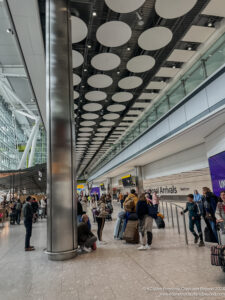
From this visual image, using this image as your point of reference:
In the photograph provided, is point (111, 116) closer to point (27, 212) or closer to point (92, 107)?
point (92, 107)

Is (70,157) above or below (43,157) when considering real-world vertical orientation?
below

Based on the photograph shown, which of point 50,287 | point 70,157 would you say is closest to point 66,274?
point 50,287

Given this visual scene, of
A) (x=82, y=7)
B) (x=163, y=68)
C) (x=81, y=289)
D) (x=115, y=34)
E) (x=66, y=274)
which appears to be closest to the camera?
(x=81, y=289)

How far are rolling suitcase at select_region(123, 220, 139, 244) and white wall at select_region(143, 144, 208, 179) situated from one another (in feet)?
33.1

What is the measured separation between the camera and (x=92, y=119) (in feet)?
70.1

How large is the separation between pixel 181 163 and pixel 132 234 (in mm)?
12991

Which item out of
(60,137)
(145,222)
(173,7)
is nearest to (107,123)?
(173,7)

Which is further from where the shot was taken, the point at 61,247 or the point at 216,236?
the point at 216,236

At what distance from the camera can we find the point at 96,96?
16094 millimetres

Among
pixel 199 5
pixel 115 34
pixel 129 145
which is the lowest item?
pixel 129 145

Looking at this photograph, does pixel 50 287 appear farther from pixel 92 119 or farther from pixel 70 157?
pixel 92 119

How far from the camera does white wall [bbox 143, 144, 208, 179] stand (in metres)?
16.1

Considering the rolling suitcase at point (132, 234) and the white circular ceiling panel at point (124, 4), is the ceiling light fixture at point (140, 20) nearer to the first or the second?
the white circular ceiling panel at point (124, 4)

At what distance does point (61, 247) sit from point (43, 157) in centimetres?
4421
